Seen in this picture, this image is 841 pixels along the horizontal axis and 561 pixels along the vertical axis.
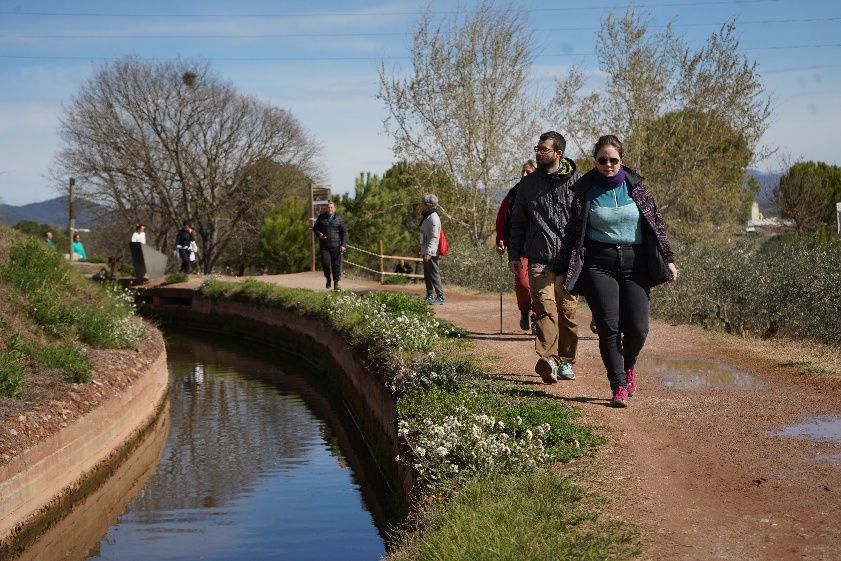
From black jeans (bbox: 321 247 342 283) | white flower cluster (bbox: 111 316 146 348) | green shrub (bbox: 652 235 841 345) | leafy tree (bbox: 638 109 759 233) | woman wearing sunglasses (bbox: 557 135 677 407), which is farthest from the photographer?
leafy tree (bbox: 638 109 759 233)

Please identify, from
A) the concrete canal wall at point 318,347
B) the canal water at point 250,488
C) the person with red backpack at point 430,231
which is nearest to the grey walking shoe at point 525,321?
the concrete canal wall at point 318,347

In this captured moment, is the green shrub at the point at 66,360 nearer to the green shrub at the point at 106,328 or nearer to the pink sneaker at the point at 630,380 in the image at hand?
the green shrub at the point at 106,328

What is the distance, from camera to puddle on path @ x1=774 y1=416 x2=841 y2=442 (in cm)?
782

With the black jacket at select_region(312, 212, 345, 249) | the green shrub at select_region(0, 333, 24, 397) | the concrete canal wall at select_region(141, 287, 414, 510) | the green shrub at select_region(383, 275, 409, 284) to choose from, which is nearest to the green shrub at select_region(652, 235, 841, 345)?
the concrete canal wall at select_region(141, 287, 414, 510)

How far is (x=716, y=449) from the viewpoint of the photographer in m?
7.54

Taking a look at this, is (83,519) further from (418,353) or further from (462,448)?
(462,448)

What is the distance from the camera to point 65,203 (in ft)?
195

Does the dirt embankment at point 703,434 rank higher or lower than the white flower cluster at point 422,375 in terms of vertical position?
lower

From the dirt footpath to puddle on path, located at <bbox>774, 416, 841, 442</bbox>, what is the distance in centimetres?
2

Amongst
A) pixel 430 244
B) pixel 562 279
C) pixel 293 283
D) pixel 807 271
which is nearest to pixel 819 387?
pixel 562 279

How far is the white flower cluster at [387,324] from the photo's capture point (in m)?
12.6

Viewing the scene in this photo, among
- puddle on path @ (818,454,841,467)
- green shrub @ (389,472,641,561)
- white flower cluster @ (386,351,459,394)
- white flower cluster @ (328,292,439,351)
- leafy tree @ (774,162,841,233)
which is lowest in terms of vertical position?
green shrub @ (389,472,641,561)

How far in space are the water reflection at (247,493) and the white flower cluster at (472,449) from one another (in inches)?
99.1

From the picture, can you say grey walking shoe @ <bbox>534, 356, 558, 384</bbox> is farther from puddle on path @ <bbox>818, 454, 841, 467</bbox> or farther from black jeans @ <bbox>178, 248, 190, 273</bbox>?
black jeans @ <bbox>178, 248, 190, 273</bbox>
